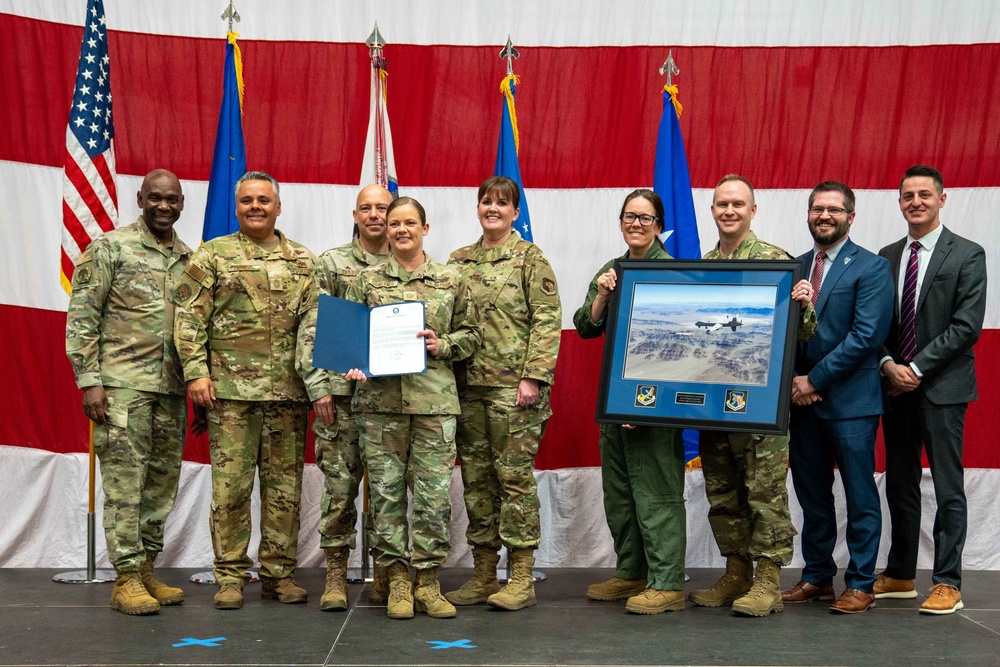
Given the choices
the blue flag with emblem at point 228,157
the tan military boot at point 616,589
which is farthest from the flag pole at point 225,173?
the tan military boot at point 616,589

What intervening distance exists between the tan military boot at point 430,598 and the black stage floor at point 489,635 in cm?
5

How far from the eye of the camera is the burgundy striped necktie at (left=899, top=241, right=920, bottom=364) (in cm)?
385

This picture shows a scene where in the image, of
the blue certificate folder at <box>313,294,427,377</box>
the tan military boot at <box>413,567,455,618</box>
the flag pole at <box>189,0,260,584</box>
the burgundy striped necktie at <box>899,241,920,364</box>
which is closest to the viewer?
the blue certificate folder at <box>313,294,427,377</box>

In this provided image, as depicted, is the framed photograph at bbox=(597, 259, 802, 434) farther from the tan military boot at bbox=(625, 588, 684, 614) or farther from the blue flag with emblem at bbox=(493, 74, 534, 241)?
the blue flag with emblem at bbox=(493, 74, 534, 241)

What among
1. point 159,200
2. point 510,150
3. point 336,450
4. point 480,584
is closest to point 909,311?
point 510,150

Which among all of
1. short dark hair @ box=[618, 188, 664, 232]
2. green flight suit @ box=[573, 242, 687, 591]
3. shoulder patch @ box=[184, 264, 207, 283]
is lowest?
green flight suit @ box=[573, 242, 687, 591]

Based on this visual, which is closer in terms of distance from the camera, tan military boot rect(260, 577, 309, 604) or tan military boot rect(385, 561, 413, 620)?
tan military boot rect(385, 561, 413, 620)

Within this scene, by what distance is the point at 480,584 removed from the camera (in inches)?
151

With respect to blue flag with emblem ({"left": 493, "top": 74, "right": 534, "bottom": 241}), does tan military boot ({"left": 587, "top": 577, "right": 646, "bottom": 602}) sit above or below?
below

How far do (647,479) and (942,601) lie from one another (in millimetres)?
1195

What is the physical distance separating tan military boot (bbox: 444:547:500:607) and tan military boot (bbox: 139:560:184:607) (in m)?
1.05

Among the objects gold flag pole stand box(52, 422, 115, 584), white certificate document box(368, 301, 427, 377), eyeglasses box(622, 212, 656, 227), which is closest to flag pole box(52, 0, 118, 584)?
gold flag pole stand box(52, 422, 115, 584)

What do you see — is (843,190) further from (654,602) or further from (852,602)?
(654,602)

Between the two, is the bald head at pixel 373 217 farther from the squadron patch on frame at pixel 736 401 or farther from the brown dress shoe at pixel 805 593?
the brown dress shoe at pixel 805 593
